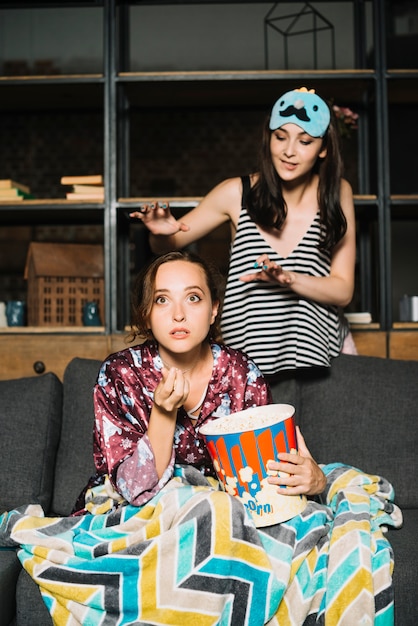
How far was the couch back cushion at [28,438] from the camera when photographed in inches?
78.6

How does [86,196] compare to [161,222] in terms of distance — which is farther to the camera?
[86,196]

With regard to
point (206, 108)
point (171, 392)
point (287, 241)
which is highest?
point (206, 108)

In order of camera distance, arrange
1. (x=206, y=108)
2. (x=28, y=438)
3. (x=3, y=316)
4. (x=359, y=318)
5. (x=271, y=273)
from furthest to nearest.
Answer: (x=206, y=108), (x=3, y=316), (x=359, y=318), (x=28, y=438), (x=271, y=273)

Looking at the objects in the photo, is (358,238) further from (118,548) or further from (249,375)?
(118,548)

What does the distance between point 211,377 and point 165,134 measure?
17.9 ft

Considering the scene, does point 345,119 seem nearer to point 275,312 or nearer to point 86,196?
point 86,196

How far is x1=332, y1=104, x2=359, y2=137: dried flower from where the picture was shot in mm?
3100

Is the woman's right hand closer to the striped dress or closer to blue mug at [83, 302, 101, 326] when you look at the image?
the striped dress

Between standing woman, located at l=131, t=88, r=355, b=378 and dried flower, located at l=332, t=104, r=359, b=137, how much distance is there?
92cm

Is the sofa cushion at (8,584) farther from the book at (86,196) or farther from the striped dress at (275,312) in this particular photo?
the book at (86,196)

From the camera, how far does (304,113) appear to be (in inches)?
83.1

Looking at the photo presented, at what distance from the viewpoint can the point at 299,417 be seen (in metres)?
2.24

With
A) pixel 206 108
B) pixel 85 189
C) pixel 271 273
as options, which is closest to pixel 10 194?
pixel 85 189

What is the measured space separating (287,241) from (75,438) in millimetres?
854
